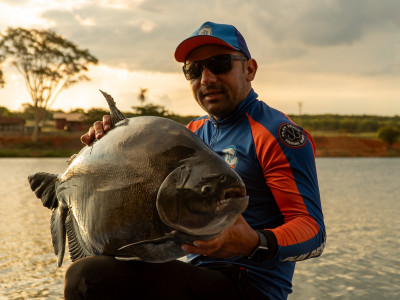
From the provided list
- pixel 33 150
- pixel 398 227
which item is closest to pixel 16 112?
pixel 33 150

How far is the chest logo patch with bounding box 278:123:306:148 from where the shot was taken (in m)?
2.42

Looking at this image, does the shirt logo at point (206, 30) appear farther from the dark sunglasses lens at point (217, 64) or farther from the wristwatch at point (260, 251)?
the wristwatch at point (260, 251)

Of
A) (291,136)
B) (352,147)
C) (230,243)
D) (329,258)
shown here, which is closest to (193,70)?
(291,136)

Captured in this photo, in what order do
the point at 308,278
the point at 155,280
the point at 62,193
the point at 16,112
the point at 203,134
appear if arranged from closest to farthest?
the point at 155,280
the point at 62,193
the point at 203,134
the point at 308,278
the point at 16,112

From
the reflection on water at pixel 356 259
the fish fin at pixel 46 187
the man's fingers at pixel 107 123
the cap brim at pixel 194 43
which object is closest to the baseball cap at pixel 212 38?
the cap brim at pixel 194 43

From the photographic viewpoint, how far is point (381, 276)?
5.30 meters

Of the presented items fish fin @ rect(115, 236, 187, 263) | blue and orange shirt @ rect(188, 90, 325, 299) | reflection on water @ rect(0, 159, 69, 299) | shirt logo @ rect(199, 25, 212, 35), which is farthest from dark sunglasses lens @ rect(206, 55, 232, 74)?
reflection on water @ rect(0, 159, 69, 299)

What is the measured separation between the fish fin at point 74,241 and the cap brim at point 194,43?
1.08m

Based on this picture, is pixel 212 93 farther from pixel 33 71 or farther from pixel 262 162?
pixel 33 71

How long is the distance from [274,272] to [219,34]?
1.28 meters

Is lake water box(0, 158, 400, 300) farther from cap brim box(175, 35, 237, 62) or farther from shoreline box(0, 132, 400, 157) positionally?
shoreline box(0, 132, 400, 157)

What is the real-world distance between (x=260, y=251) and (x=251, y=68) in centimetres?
122

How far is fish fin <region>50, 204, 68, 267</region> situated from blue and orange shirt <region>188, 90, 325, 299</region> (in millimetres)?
678

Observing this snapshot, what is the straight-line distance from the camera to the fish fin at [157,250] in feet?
5.75
